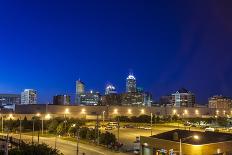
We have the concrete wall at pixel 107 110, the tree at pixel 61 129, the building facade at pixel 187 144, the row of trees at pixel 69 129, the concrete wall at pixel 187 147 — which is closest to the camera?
the concrete wall at pixel 187 147

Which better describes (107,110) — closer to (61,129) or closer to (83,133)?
(61,129)

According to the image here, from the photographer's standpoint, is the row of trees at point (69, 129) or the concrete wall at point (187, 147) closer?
the concrete wall at point (187, 147)

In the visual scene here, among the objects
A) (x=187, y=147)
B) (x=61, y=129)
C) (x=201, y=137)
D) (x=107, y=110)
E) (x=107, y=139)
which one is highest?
(x=107, y=110)

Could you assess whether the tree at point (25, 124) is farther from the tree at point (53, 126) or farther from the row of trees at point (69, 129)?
the tree at point (53, 126)

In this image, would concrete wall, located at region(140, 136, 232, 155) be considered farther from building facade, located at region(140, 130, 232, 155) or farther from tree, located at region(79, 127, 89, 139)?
tree, located at region(79, 127, 89, 139)

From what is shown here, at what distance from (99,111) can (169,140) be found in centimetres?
7318

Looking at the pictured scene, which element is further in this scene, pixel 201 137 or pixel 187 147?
pixel 201 137

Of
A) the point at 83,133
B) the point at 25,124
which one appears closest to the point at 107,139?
the point at 83,133

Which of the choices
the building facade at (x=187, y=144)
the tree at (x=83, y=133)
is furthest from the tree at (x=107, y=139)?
the building facade at (x=187, y=144)

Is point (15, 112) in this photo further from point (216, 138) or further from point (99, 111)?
point (216, 138)

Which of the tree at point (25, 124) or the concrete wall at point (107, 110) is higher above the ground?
the concrete wall at point (107, 110)

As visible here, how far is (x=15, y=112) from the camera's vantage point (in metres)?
107

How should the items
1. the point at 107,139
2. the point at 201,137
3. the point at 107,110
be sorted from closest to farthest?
the point at 201,137
the point at 107,139
the point at 107,110

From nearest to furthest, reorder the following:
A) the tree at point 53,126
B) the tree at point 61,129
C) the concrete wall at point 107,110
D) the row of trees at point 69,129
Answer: the row of trees at point 69,129 → the tree at point 61,129 → the tree at point 53,126 → the concrete wall at point 107,110
